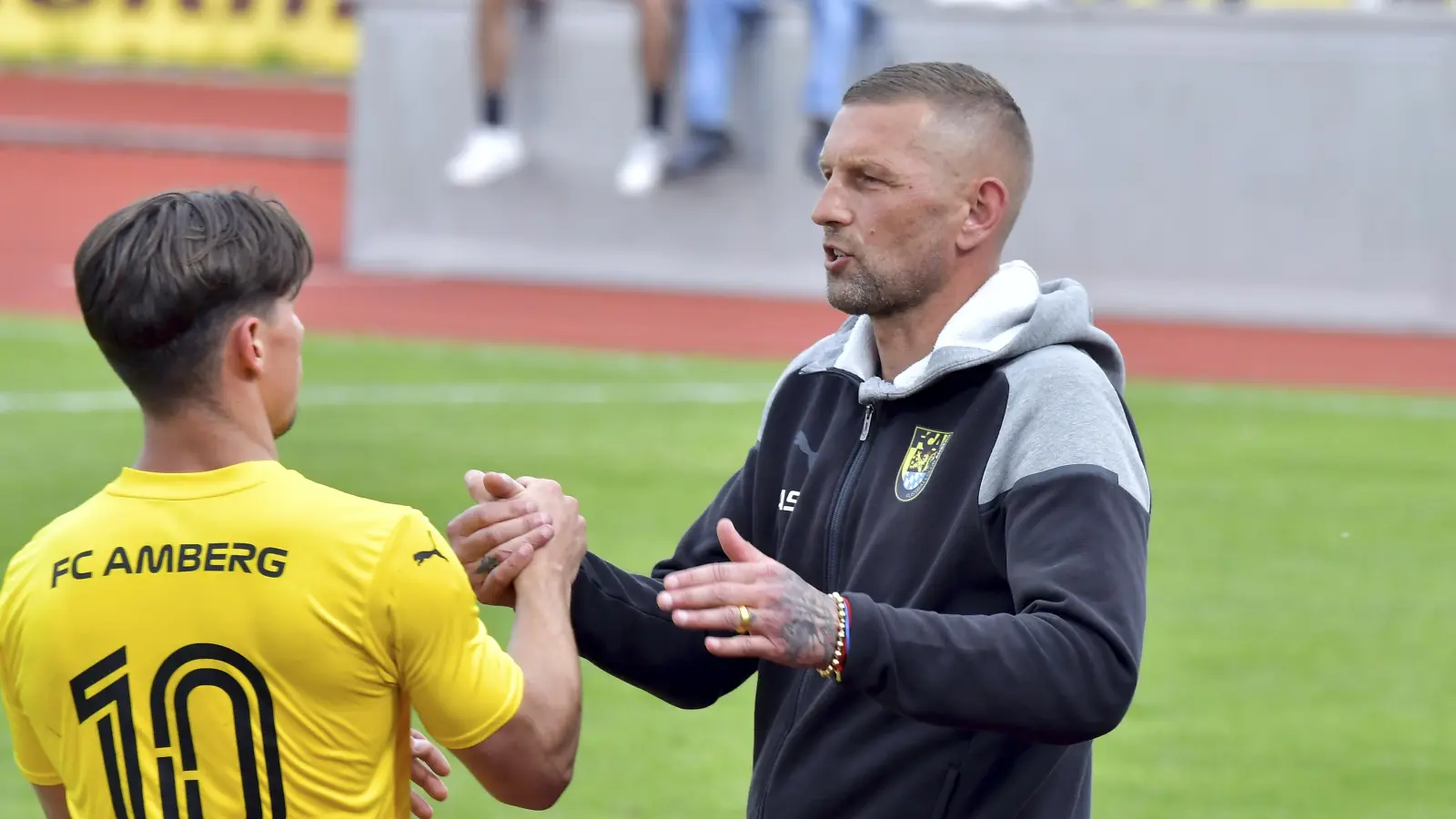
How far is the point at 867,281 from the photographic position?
3.09 meters

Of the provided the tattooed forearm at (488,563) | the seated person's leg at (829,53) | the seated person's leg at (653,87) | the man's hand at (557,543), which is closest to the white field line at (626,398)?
the seated person's leg at (829,53)

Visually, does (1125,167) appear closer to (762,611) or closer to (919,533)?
(919,533)

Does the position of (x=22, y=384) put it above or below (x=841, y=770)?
below

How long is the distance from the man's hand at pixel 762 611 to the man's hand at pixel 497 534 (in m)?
0.40

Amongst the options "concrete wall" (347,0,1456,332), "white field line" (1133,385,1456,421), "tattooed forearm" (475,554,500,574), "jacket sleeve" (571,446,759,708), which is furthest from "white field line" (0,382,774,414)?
"tattooed forearm" (475,554,500,574)

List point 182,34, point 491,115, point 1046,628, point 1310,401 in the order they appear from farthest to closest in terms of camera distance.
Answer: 1. point 182,34
2. point 491,115
3. point 1310,401
4. point 1046,628

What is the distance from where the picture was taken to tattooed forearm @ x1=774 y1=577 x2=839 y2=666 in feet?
8.24

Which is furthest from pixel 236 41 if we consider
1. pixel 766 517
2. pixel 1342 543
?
pixel 766 517

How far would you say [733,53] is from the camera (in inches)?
632

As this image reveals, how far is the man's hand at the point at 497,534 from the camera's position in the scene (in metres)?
2.89

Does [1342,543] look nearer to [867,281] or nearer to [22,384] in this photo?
[867,281]

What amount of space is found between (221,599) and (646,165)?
14.0 m

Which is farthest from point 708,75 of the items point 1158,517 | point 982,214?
point 982,214

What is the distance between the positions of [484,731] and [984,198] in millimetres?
1262
